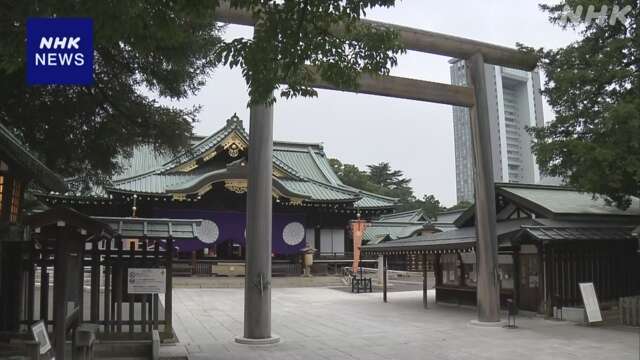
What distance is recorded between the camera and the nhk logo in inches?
219

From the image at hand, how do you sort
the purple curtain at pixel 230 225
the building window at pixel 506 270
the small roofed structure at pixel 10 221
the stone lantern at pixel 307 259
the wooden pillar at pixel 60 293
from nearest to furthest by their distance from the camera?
the wooden pillar at pixel 60 293
the small roofed structure at pixel 10 221
the building window at pixel 506 270
the purple curtain at pixel 230 225
the stone lantern at pixel 307 259

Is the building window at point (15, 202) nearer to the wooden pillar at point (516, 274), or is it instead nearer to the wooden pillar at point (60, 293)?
the wooden pillar at point (60, 293)

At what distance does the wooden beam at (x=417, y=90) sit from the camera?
13336mm

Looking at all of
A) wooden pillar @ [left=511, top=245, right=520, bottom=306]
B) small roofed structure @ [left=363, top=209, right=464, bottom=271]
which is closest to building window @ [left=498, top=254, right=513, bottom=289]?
wooden pillar @ [left=511, top=245, right=520, bottom=306]

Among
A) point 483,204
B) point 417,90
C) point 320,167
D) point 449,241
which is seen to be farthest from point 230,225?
point 483,204

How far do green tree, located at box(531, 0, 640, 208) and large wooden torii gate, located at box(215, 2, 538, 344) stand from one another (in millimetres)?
1299

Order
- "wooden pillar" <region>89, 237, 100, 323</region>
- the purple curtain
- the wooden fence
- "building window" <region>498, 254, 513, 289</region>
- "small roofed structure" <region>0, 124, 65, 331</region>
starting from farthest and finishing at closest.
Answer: the purple curtain → "building window" <region>498, 254, 513, 289</region> → the wooden fence → "wooden pillar" <region>89, 237, 100, 323</region> → "small roofed structure" <region>0, 124, 65, 331</region>

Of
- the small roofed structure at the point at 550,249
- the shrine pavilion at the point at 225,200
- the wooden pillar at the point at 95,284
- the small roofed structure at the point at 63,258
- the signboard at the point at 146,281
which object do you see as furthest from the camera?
the shrine pavilion at the point at 225,200

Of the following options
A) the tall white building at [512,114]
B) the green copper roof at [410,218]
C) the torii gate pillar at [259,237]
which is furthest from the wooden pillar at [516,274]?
the green copper roof at [410,218]

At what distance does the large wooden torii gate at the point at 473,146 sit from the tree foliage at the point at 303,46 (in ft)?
16.0

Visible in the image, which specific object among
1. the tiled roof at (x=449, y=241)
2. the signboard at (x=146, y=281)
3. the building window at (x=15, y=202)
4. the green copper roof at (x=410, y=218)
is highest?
the green copper roof at (x=410, y=218)

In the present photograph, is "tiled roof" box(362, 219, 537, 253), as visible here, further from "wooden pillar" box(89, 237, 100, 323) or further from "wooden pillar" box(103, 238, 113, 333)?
"wooden pillar" box(89, 237, 100, 323)

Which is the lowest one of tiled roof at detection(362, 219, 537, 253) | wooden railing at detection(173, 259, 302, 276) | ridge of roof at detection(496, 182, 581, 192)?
wooden railing at detection(173, 259, 302, 276)

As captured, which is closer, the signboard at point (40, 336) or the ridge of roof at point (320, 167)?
the signboard at point (40, 336)
